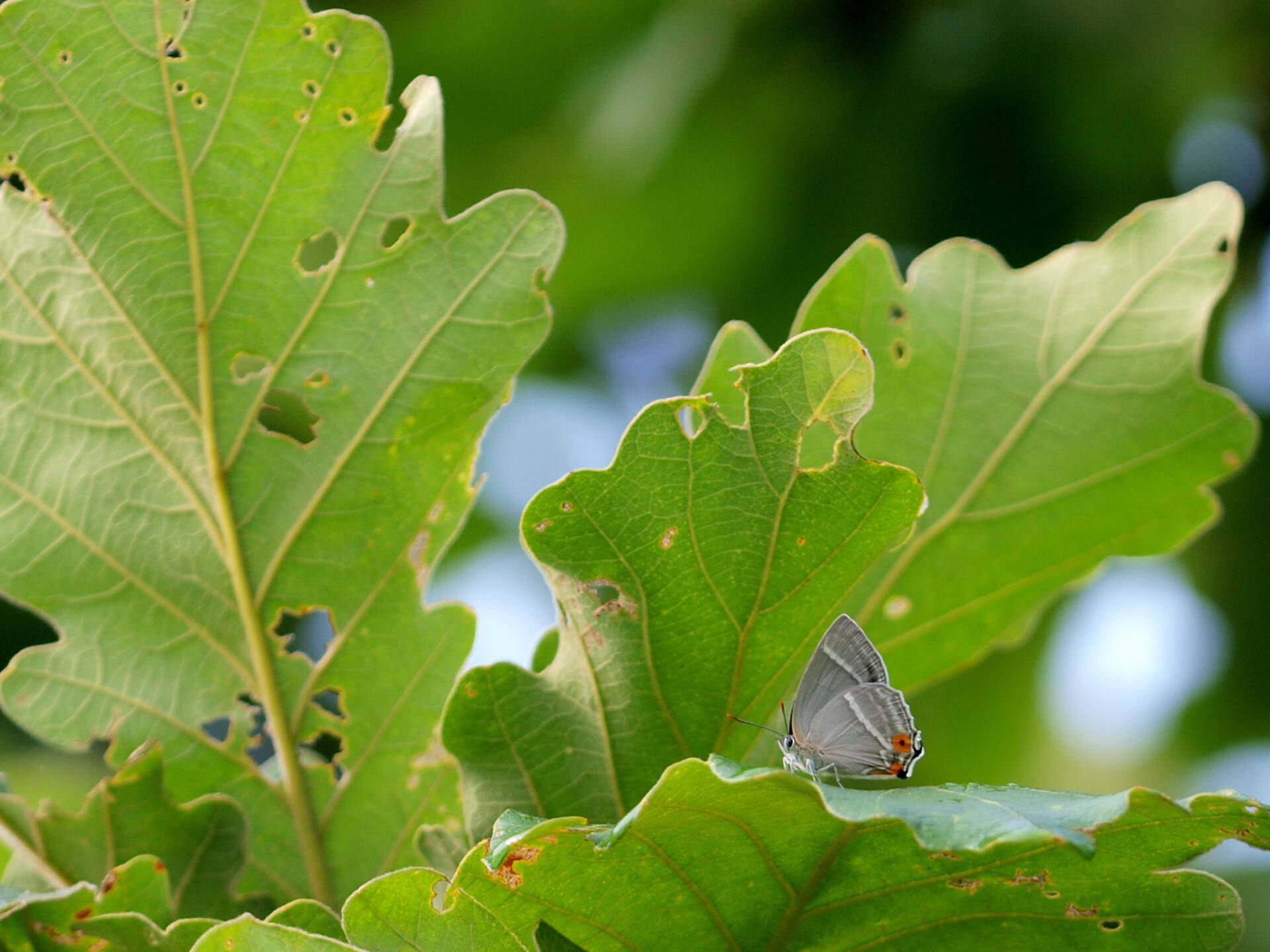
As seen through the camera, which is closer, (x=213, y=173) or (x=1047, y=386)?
(x=213, y=173)

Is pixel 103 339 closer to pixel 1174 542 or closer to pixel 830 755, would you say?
pixel 830 755

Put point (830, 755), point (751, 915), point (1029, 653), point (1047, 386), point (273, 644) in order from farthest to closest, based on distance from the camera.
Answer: point (1029, 653) < point (1047, 386) < point (273, 644) < point (830, 755) < point (751, 915)

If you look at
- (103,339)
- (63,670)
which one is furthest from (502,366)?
(63,670)

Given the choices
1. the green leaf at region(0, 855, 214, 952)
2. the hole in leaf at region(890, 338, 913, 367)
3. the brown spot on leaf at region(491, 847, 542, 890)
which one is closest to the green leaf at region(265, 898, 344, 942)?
the green leaf at region(0, 855, 214, 952)

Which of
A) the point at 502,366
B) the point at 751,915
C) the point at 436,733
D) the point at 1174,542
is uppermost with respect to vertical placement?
the point at 1174,542

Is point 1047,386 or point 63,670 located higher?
point 1047,386

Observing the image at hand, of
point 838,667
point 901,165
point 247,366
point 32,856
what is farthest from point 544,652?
point 901,165

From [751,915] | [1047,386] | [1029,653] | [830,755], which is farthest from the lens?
[1029,653]

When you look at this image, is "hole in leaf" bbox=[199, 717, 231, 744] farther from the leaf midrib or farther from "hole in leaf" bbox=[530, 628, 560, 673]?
the leaf midrib
